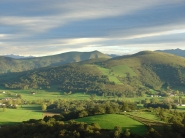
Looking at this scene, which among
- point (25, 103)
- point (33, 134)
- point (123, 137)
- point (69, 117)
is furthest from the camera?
point (25, 103)

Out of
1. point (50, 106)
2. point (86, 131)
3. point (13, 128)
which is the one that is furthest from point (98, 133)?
point (50, 106)

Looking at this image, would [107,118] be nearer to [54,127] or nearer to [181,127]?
[54,127]

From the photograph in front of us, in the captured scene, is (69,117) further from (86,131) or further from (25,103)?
(25,103)

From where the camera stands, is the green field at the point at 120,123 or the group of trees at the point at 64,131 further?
the green field at the point at 120,123

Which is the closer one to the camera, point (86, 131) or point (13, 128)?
point (86, 131)

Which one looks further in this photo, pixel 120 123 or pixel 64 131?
pixel 120 123

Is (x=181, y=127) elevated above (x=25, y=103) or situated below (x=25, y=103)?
above

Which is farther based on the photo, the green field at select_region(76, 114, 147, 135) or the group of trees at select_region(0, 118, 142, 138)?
the green field at select_region(76, 114, 147, 135)

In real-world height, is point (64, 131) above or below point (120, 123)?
below

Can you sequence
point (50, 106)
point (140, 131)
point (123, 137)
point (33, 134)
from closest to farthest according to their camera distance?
point (123, 137), point (140, 131), point (33, 134), point (50, 106)
